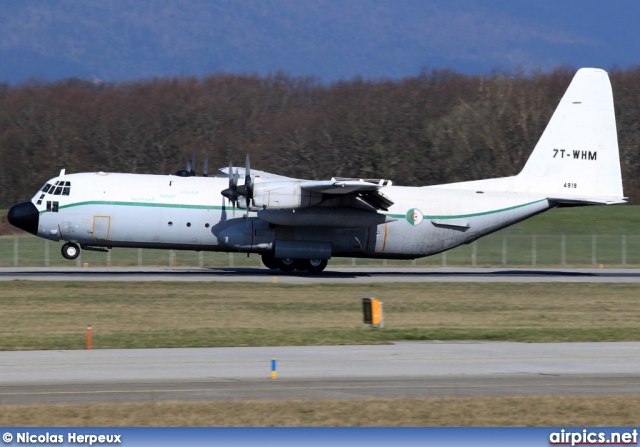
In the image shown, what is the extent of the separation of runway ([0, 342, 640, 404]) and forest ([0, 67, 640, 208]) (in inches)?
1988

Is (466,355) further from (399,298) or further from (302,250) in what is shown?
(302,250)

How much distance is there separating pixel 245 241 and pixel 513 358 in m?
18.3

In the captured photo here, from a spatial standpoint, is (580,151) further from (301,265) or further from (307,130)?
(307,130)

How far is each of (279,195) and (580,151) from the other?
13142 mm

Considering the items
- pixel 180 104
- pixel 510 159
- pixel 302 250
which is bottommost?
pixel 302 250

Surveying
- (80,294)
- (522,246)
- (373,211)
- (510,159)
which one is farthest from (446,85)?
(80,294)

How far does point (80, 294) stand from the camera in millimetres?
28672

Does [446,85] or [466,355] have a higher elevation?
[446,85]

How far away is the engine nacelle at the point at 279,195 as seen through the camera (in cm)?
3288

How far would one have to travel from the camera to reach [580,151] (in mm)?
36750

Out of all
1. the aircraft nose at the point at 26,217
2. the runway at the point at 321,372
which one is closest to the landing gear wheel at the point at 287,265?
the aircraft nose at the point at 26,217

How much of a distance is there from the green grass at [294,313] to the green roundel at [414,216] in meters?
3.07

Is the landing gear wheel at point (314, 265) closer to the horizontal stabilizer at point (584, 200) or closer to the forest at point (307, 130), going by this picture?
the horizontal stabilizer at point (584, 200)

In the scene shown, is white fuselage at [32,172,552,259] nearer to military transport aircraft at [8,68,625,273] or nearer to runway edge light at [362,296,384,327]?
military transport aircraft at [8,68,625,273]
